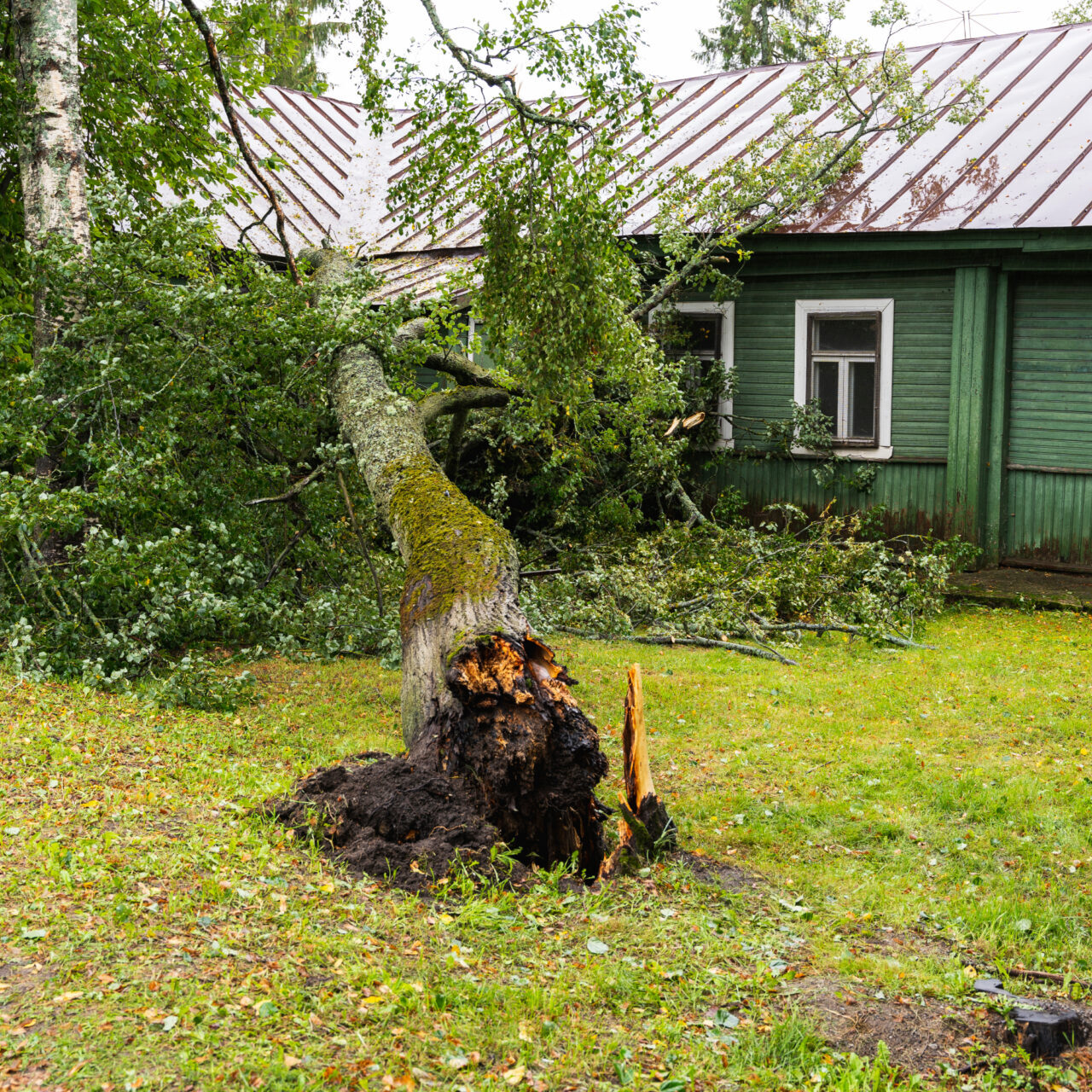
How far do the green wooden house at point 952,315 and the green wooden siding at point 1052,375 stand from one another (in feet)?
0.06

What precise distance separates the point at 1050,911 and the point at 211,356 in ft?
20.6

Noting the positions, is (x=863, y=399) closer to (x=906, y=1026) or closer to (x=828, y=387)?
(x=828, y=387)

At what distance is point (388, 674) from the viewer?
841 cm

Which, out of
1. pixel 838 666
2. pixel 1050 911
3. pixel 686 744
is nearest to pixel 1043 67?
pixel 838 666

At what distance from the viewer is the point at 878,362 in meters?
13.0

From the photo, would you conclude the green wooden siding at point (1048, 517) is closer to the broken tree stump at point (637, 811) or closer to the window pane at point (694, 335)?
the window pane at point (694, 335)

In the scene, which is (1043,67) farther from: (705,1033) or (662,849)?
(705,1033)

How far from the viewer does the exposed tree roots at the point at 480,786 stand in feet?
15.2

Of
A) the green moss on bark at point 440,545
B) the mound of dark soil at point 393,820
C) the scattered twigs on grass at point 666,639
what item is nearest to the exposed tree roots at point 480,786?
the mound of dark soil at point 393,820

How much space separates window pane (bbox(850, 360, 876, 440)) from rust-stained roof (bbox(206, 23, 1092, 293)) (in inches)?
65.5

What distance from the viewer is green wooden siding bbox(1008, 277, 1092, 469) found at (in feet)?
38.6

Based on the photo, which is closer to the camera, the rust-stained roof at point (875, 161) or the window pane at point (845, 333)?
the rust-stained roof at point (875, 161)

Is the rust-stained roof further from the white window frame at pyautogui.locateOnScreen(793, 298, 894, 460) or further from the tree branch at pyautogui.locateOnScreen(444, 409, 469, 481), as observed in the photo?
the tree branch at pyautogui.locateOnScreen(444, 409, 469, 481)

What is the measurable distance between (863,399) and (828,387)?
0.49m
